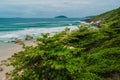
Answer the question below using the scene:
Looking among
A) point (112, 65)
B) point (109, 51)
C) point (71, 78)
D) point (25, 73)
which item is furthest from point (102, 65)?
point (25, 73)

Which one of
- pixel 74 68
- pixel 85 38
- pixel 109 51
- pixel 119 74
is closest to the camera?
pixel 74 68

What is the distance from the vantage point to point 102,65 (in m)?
15.4

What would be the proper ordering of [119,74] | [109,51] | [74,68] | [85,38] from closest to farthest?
[74,68] → [119,74] → [109,51] → [85,38]

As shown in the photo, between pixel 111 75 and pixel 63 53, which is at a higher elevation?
pixel 63 53

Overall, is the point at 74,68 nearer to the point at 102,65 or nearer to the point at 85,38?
the point at 102,65

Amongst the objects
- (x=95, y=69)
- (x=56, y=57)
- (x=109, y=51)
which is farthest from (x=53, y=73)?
(x=109, y=51)

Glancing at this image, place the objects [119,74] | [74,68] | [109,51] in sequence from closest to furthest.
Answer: [74,68]
[119,74]
[109,51]

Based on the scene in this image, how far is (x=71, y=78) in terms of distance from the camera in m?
11.1

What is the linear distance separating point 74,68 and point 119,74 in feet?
15.9

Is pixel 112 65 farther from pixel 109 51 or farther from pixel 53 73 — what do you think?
pixel 53 73

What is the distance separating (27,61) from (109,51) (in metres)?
6.77

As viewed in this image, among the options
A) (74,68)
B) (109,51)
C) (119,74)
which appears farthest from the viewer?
(109,51)

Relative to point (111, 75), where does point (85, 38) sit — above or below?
above

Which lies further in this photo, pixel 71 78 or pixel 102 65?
pixel 102 65
